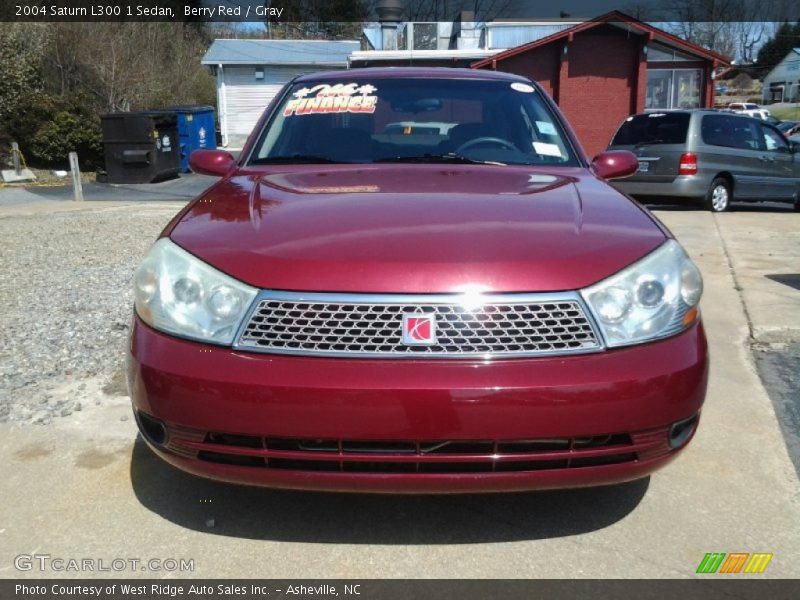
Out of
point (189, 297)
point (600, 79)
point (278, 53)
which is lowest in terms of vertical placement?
point (189, 297)

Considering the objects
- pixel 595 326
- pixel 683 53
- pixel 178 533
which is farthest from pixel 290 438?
pixel 683 53

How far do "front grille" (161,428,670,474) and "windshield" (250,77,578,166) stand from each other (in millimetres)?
1601

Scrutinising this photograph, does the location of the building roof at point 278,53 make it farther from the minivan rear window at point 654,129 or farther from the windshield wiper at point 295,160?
the windshield wiper at point 295,160

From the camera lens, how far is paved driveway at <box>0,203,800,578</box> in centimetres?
238

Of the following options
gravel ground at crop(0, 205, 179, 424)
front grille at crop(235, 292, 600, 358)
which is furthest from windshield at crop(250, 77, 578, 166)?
gravel ground at crop(0, 205, 179, 424)

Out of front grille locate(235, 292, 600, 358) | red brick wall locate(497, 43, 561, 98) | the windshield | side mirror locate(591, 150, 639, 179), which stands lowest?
front grille locate(235, 292, 600, 358)

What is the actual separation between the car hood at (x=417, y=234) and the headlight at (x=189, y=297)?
0.04 metres

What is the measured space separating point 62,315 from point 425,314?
388 cm

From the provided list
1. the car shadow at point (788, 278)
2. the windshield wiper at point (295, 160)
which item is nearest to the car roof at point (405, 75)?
the windshield wiper at point (295, 160)

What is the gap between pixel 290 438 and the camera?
2.12 meters

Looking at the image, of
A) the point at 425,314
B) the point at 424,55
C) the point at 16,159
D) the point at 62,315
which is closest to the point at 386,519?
the point at 425,314

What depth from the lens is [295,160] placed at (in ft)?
11.3

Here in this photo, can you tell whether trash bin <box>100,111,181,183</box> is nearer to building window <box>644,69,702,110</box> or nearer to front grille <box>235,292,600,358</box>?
building window <box>644,69,702,110</box>
